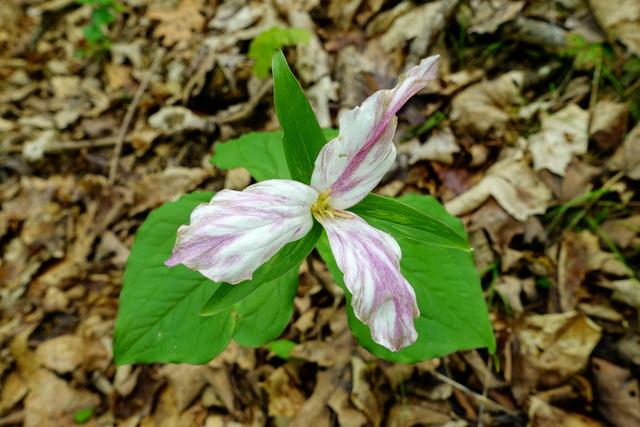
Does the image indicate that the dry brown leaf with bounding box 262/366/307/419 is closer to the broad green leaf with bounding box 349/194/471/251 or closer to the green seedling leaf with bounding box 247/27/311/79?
the broad green leaf with bounding box 349/194/471/251

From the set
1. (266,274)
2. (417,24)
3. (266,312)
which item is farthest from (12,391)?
(417,24)

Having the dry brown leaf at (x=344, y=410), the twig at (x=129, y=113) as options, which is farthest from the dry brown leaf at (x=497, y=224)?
the twig at (x=129, y=113)

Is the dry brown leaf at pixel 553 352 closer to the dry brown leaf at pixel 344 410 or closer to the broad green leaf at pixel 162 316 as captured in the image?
the dry brown leaf at pixel 344 410

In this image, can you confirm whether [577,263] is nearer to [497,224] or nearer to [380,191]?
[497,224]

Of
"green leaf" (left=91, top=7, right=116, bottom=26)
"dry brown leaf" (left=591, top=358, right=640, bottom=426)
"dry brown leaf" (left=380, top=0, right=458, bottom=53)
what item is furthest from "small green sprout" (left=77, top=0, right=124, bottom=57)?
"dry brown leaf" (left=591, top=358, right=640, bottom=426)

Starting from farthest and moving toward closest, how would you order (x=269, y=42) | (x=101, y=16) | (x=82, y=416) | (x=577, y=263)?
(x=101, y=16)
(x=269, y=42)
(x=82, y=416)
(x=577, y=263)
